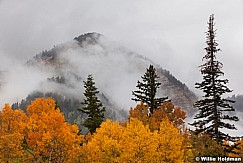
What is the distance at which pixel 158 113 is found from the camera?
52.4 metres

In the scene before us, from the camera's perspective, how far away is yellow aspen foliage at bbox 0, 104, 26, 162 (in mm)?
46688

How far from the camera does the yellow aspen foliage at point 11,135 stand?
1838 inches

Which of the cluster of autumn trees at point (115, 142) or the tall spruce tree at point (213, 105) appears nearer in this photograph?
the tall spruce tree at point (213, 105)

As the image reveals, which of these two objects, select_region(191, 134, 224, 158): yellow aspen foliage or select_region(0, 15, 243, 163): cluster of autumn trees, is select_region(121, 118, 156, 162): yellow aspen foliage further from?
select_region(191, 134, 224, 158): yellow aspen foliage

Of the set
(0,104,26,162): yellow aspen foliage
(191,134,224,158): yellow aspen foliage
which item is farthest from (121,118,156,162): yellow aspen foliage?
(0,104,26,162): yellow aspen foliage

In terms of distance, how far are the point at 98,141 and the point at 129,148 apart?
6009mm

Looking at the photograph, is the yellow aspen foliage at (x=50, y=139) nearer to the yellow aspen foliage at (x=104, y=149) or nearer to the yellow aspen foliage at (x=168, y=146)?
the yellow aspen foliage at (x=104, y=149)

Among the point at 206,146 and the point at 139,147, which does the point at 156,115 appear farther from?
the point at 206,146

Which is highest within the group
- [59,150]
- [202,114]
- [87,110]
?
[87,110]

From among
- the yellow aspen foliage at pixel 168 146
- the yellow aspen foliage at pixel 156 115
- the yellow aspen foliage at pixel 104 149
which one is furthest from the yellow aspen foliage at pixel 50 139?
the yellow aspen foliage at pixel 168 146

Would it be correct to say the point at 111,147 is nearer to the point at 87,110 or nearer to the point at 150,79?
the point at 150,79

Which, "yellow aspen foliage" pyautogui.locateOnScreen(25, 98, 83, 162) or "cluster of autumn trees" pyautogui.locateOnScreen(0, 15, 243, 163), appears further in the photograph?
"yellow aspen foliage" pyautogui.locateOnScreen(25, 98, 83, 162)

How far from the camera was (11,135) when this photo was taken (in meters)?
47.3

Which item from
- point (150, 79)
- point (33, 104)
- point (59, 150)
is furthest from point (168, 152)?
point (33, 104)
